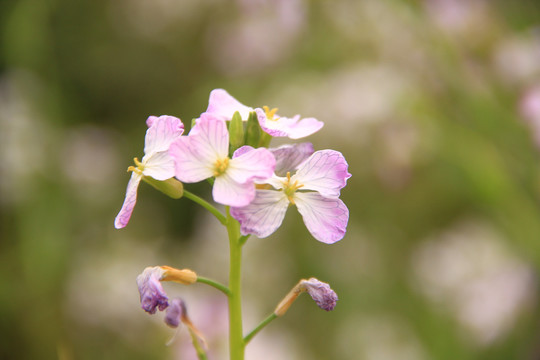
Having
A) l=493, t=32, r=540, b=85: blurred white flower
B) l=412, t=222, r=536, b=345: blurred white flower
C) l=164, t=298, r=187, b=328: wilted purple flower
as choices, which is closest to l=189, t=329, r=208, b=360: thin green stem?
l=164, t=298, r=187, b=328: wilted purple flower

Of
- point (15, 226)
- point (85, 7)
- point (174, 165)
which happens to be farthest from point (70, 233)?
point (174, 165)

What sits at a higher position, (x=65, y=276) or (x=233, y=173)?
(x=233, y=173)

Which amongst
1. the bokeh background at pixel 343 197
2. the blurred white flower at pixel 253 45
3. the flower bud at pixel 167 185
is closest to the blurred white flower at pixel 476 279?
the bokeh background at pixel 343 197

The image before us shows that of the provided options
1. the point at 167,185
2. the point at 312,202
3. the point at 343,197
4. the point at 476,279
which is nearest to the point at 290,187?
the point at 312,202

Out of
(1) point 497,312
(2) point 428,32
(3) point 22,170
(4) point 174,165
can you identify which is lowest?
(3) point 22,170

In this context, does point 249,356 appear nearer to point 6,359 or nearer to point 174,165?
point 6,359

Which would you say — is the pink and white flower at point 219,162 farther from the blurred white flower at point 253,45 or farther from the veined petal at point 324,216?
the blurred white flower at point 253,45
